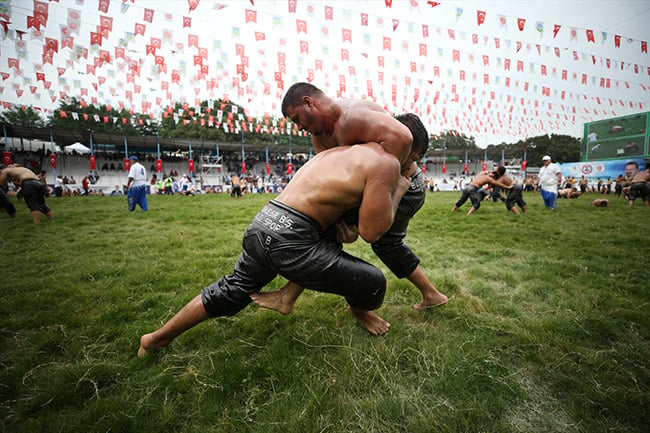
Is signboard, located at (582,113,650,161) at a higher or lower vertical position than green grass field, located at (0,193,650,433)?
higher

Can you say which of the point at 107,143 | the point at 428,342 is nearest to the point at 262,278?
the point at 428,342

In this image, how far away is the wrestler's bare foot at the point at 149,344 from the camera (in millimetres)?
1825

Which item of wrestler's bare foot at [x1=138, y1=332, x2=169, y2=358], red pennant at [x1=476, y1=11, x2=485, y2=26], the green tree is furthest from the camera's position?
the green tree

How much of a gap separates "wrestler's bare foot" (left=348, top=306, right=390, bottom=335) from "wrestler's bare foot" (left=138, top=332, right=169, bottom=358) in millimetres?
1381

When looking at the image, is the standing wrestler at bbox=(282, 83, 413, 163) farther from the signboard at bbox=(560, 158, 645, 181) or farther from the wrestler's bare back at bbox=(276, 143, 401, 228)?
the signboard at bbox=(560, 158, 645, 181)

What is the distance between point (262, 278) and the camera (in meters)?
1.71

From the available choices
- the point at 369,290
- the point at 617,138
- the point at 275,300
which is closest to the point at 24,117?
the point at 275,300

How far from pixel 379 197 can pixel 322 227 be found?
1.28 feet

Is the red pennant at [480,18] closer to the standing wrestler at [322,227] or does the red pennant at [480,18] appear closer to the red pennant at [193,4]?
the red pennant at [193,4]

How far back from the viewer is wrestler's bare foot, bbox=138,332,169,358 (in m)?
1.83

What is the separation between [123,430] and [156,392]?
0.23 meters

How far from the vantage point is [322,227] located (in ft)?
5.39

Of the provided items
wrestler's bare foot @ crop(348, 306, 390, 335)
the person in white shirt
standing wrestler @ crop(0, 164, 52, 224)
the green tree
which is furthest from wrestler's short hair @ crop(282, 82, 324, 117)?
the green tree

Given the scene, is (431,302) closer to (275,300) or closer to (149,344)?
(275,300)
